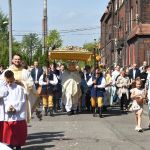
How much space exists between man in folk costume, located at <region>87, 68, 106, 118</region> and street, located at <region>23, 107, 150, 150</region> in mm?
548

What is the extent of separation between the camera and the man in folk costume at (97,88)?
781 inches

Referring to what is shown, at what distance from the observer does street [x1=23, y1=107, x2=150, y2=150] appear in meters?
12.5

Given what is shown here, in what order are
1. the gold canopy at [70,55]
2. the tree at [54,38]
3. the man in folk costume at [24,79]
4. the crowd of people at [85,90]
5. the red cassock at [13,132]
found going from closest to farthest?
the red cassock at [13,132] < the man in folk costume at [24,79] < the crowd of people at [85,90] < the gold canopy at [70,55] < the tree at [54,38]

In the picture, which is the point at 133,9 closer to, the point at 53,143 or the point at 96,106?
the point at 96,106

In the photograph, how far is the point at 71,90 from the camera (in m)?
20.9

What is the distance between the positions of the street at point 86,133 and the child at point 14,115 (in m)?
1.39

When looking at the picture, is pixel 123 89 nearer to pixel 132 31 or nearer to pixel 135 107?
pixel 135 107

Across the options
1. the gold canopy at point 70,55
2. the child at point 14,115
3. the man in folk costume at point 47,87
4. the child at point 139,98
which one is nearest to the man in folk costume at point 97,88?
the man in folk costume at point 47,87

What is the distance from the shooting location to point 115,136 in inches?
563

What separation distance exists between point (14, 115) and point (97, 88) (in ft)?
30.2

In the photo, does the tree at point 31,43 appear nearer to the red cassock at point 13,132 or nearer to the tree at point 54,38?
the tree at point 54,38

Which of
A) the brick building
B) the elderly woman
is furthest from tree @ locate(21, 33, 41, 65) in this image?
the elderly woman

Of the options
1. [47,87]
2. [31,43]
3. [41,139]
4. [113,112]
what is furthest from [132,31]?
[31,43]

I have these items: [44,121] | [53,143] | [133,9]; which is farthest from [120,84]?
[133,9]
